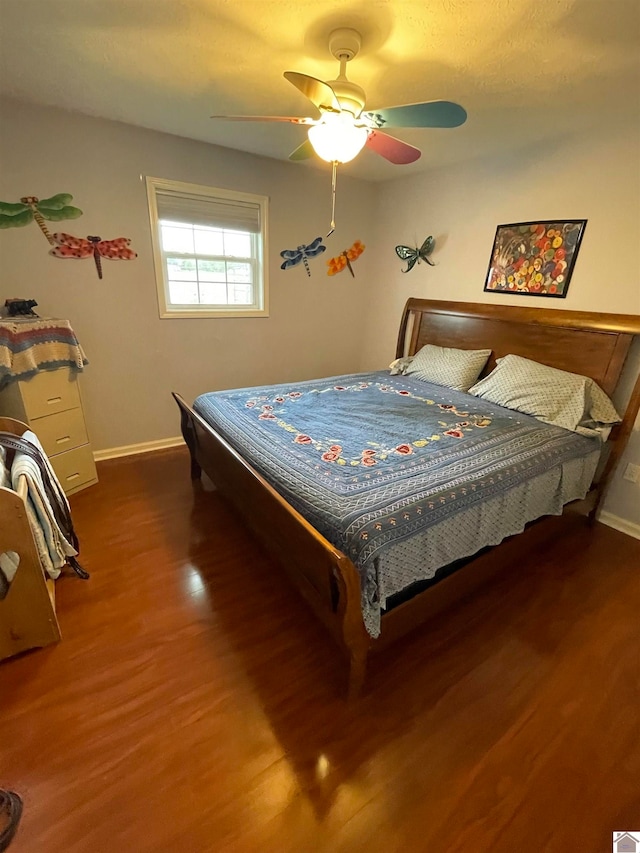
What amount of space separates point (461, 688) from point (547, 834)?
1.44 ft

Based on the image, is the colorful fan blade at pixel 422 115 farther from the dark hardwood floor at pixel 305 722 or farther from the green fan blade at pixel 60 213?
the green fan blade at pixel 60 213

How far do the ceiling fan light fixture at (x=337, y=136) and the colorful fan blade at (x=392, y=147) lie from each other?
0.63ft

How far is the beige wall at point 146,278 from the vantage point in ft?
8.13

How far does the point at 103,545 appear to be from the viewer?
2213 millimetres

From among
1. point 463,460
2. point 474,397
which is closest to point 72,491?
point 463,460

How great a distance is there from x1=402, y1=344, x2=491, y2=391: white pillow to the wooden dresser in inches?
101

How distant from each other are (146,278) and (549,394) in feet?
9.94

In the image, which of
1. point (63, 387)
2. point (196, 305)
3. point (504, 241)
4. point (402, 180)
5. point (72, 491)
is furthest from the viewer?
point (402, 180)

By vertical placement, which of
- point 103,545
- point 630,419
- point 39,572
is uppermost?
point 630,419

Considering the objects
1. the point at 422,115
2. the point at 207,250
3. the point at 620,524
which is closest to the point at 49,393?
the point at 207,250

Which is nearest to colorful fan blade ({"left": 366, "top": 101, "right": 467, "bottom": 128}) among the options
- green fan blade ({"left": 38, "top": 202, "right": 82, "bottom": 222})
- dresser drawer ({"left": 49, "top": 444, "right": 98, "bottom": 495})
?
green fan blade ({"left": 38, "top": 202, "right": 82, "bottom": 222})

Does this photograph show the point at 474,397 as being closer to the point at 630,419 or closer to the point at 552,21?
the point at 630,419

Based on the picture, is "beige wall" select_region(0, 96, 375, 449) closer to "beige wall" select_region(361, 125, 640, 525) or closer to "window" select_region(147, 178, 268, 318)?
"window" select_region(147, 178, 268, 318)

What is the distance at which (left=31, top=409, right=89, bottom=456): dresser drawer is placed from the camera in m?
2.44
